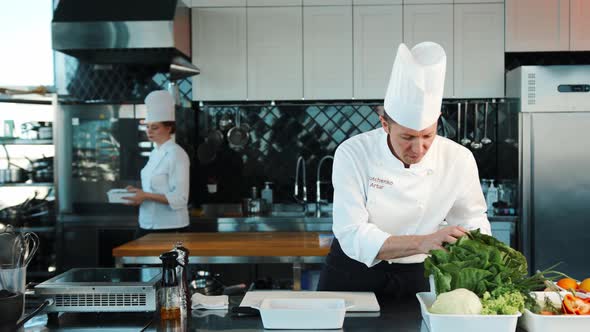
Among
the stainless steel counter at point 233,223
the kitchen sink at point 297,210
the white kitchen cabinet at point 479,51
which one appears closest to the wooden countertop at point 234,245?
the stainless steel counter at point 233,223

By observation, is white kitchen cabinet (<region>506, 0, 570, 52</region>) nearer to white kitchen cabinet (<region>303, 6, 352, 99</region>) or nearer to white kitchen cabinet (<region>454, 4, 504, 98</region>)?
white kitchen cabinet (<region>454, 4, 504, 98</region>)

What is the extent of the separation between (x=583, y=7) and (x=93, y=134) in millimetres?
3748

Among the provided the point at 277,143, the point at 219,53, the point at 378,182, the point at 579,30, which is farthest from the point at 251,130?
the point at 378,182

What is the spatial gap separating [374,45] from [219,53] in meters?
1.18

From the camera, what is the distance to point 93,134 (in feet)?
16.4

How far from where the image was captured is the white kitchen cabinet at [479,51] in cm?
492

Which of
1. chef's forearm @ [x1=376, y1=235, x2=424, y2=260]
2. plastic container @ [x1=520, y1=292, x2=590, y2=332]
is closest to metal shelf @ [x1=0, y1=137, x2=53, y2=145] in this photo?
chef's forearm @ [x1=376, y1=235, x2=424, y2=260]

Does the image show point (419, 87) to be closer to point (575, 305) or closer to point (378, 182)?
point (378, 182)

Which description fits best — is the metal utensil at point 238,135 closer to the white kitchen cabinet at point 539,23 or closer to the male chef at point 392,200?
the white kitchen cabinet at point 539,23

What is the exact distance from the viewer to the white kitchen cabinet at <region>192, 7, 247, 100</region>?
5.06m

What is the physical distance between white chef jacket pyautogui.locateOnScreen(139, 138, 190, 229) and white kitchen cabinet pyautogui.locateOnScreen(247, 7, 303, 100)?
40.6 inches

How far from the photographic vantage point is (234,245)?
3723 mm

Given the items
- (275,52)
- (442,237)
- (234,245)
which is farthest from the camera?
(275,52)

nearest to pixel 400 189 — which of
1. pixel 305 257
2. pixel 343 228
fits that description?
pixel 343 228
